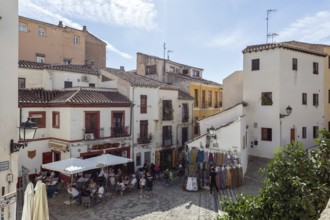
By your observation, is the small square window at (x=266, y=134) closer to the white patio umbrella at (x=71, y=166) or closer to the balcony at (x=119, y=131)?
the balcony at (x=119, y=131)

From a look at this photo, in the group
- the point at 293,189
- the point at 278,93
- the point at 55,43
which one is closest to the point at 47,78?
the point at 55,43

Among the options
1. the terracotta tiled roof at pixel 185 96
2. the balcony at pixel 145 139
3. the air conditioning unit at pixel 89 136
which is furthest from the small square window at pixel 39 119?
the terracotta tiled roof at pixel 185 96

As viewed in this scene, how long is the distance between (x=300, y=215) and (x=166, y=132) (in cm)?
2240

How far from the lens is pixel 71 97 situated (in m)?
19.9

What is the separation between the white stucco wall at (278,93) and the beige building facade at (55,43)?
59.4 feet

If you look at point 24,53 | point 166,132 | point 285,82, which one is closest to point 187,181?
point 166,132

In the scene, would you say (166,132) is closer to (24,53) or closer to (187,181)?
(187,181)

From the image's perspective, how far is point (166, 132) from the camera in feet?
88.2

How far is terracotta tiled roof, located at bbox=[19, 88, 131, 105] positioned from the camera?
19.8 metres

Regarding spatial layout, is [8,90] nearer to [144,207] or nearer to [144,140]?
[144,207]

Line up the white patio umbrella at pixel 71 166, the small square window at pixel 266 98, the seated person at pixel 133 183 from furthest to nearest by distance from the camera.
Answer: the small square window at pixel 266 98, the seated person at pixel 133 183, the white patio umbrella at pixel 71 166

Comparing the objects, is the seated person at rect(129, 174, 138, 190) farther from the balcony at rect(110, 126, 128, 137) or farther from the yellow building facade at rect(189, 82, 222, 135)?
the yellow building facade at rect(189, 82, 222, 135)

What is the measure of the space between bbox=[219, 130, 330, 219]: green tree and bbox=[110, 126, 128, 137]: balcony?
58.2 feet

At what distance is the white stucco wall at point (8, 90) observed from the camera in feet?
25.3
